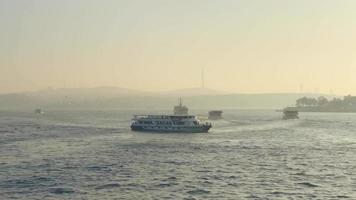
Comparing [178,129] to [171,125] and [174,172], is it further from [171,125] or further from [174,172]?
[174,172]

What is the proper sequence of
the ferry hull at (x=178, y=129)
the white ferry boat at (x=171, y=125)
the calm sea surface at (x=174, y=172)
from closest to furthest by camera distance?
the calm sea surface at (x=174, y=172), the ferry hull at (x=178, y=129), the white ferry boat at (x=171, y=125)

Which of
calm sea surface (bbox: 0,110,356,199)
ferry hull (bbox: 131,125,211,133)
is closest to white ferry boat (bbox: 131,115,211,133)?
ferry hull (bbox: 131,125,211,133)

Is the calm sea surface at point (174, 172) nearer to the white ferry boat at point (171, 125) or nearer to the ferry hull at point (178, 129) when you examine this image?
the ferry hull at point (178, 129)

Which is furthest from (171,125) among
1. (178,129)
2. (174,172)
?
(174,172)

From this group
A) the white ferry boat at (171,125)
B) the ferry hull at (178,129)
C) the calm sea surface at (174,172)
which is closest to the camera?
the calm sea surface at (174,172)

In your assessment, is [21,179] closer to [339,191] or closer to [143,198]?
[143,198]

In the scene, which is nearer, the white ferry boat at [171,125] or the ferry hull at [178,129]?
the ferry hull at [178,129]

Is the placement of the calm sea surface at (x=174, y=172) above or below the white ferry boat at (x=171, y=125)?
below

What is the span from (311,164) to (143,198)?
1492 inches

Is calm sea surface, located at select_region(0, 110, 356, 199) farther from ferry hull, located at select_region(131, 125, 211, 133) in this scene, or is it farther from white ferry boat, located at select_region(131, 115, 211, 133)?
white ferry boat, located at select_region(131, 115, 211, 133)

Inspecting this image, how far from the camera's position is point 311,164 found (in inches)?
3145

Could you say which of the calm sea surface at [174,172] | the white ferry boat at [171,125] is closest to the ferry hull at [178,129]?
the white ferry boat at [171,125]

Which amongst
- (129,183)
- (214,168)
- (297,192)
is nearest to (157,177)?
(129,183)

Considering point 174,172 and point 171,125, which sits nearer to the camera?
point 174,172
